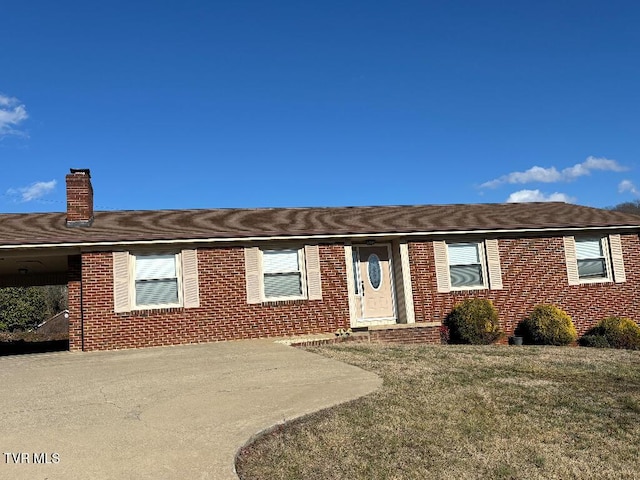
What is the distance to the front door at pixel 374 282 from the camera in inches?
565

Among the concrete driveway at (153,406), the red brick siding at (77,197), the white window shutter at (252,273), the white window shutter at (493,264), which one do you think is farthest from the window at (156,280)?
the white window shutter at (493,264)

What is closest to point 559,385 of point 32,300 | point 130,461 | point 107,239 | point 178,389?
point 178,389

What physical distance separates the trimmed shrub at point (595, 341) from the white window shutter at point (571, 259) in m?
1.53

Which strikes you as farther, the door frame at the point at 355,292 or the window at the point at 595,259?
the window at the point at 595,259

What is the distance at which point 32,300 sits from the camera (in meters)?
27.9

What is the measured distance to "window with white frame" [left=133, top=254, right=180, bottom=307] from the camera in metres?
12.6

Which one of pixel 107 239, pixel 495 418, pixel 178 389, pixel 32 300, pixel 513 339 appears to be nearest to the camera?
pixel 495 418

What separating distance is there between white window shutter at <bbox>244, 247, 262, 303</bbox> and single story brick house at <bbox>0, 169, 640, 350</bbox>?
25 mm

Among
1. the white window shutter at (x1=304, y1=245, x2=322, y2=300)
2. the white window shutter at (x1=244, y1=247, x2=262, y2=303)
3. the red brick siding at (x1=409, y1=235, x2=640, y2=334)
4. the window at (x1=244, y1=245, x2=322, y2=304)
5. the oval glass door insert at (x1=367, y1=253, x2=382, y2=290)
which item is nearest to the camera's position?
the white window shutter at (x1=244, y1=247, x2=262, y2=303)

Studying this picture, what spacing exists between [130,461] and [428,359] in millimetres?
6180

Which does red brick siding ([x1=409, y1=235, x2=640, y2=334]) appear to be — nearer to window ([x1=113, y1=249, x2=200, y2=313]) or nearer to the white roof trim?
the white roof trim

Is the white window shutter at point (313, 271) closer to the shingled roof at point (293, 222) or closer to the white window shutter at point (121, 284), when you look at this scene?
the shingled roof at point (293, 222)

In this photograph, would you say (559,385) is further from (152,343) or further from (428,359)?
(152,343)

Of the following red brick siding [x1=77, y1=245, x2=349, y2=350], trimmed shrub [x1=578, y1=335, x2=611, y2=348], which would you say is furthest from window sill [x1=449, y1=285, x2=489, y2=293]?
red brick siding [x1=77, y1=245, x2=349, y2=350]
